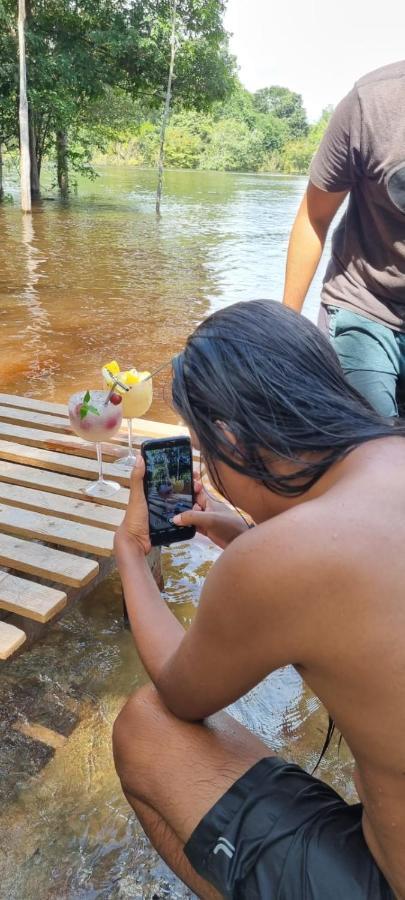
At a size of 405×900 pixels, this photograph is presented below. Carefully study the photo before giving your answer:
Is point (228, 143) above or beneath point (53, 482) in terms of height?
above

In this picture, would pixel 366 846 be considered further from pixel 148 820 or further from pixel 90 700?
pixel 90 700

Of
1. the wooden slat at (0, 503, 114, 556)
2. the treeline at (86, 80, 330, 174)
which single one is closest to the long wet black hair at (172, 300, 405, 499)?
the wooden slat at (0, 503, 114, 556)

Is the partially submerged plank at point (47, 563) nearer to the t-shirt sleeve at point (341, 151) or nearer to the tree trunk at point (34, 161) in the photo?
the t-shirt sleeve at point (341, 151)

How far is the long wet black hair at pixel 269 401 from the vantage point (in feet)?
3.11

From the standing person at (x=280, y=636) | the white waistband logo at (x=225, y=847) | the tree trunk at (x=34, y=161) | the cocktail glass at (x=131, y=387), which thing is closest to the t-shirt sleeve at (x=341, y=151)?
the cocktail glass at (x=131, y=387)

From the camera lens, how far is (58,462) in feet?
7.57

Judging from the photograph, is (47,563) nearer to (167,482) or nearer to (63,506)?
(63,506)

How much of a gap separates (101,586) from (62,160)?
52.6ft

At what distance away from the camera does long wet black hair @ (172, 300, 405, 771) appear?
947 millimetres

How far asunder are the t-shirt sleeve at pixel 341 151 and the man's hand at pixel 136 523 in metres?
1.12

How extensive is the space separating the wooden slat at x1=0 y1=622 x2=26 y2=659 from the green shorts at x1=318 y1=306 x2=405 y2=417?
113cm

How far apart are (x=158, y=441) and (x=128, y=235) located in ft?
33.5

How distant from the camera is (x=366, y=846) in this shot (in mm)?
955

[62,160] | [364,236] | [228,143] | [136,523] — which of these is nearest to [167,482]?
[136,523]
